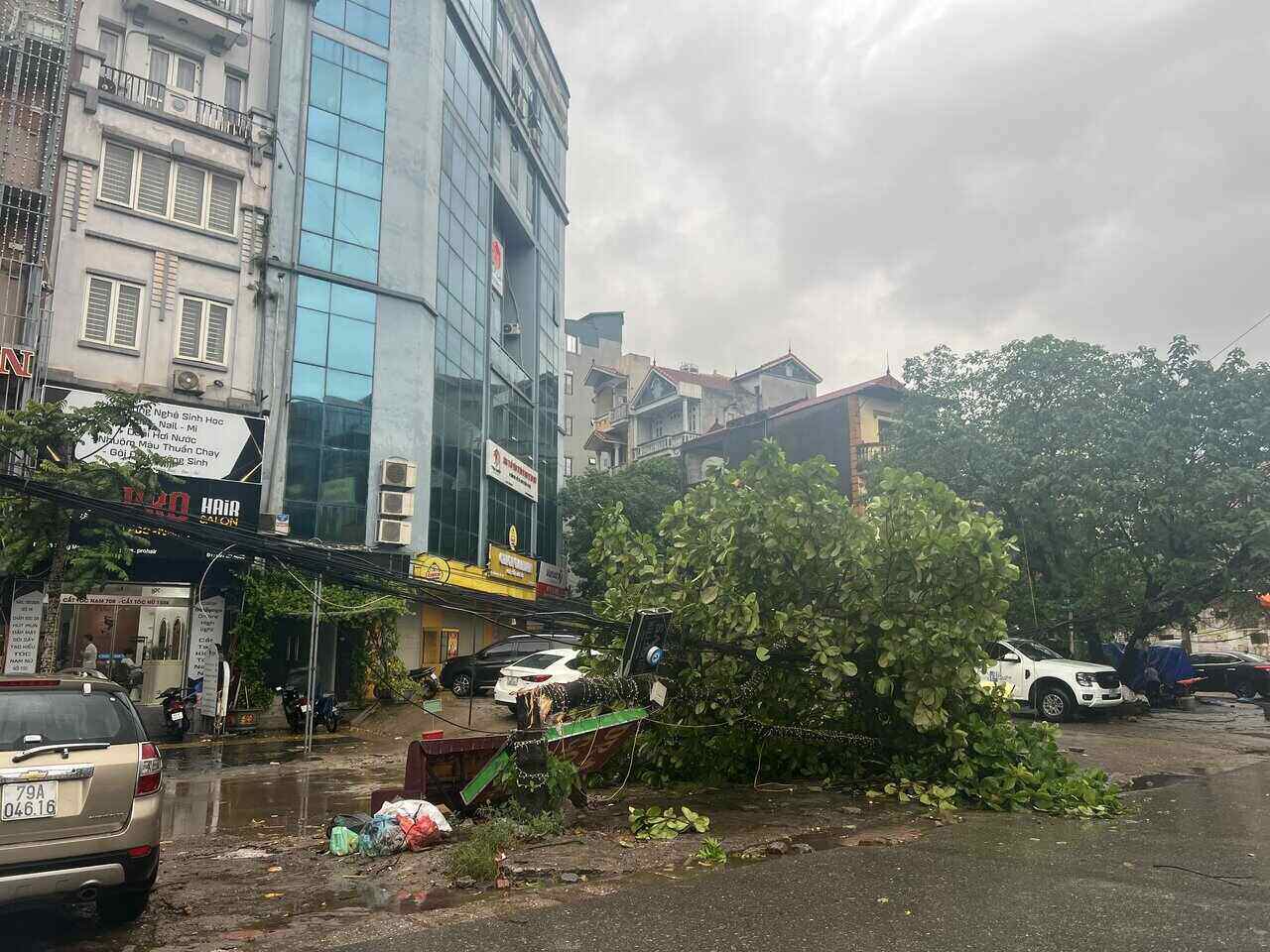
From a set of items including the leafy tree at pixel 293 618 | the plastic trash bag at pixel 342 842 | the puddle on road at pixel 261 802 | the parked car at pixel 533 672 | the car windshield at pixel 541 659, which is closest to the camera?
the plastic trash bag at pixel 342 842

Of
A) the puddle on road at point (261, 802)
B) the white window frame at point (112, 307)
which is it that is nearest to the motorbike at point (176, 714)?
the puddle on road at point (261, 802)

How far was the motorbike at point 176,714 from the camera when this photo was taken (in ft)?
53.2

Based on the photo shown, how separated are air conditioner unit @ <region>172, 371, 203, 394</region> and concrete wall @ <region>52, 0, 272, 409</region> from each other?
0.84 ft

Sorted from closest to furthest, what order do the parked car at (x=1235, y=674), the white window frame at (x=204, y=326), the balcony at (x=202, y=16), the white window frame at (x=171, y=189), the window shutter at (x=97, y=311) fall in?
the window shutter at (x=97, y=311) < the white window frame at (x=171, y=189) < the white window frame at (x=204, y=326) < the balcony at (x=202, y=16) < the parked car at (x=1235, y=674)

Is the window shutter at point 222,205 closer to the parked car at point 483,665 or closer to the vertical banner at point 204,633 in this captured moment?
the vertical banner at point 204,633

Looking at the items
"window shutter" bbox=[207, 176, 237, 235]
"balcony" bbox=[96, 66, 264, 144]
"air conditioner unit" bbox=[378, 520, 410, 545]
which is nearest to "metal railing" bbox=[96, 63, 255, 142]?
"balcony" bbox=[96, 66, 264, 144]

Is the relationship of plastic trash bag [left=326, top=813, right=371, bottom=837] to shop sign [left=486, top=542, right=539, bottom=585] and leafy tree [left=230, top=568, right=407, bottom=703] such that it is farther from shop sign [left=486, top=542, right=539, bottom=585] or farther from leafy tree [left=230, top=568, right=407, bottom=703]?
shop sign [left=486, top=542, right=539, bottom=585]

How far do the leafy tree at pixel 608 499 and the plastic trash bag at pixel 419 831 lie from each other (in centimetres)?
3036

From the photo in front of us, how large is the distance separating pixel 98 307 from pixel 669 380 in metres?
31.4

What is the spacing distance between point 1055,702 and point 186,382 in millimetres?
20384

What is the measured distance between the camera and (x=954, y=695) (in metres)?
10.2

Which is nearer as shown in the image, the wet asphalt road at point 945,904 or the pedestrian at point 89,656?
the wet asphalt road at point 945,904

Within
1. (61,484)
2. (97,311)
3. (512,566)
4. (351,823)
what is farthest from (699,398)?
(351,823)

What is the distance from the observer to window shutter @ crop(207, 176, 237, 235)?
862 inches
